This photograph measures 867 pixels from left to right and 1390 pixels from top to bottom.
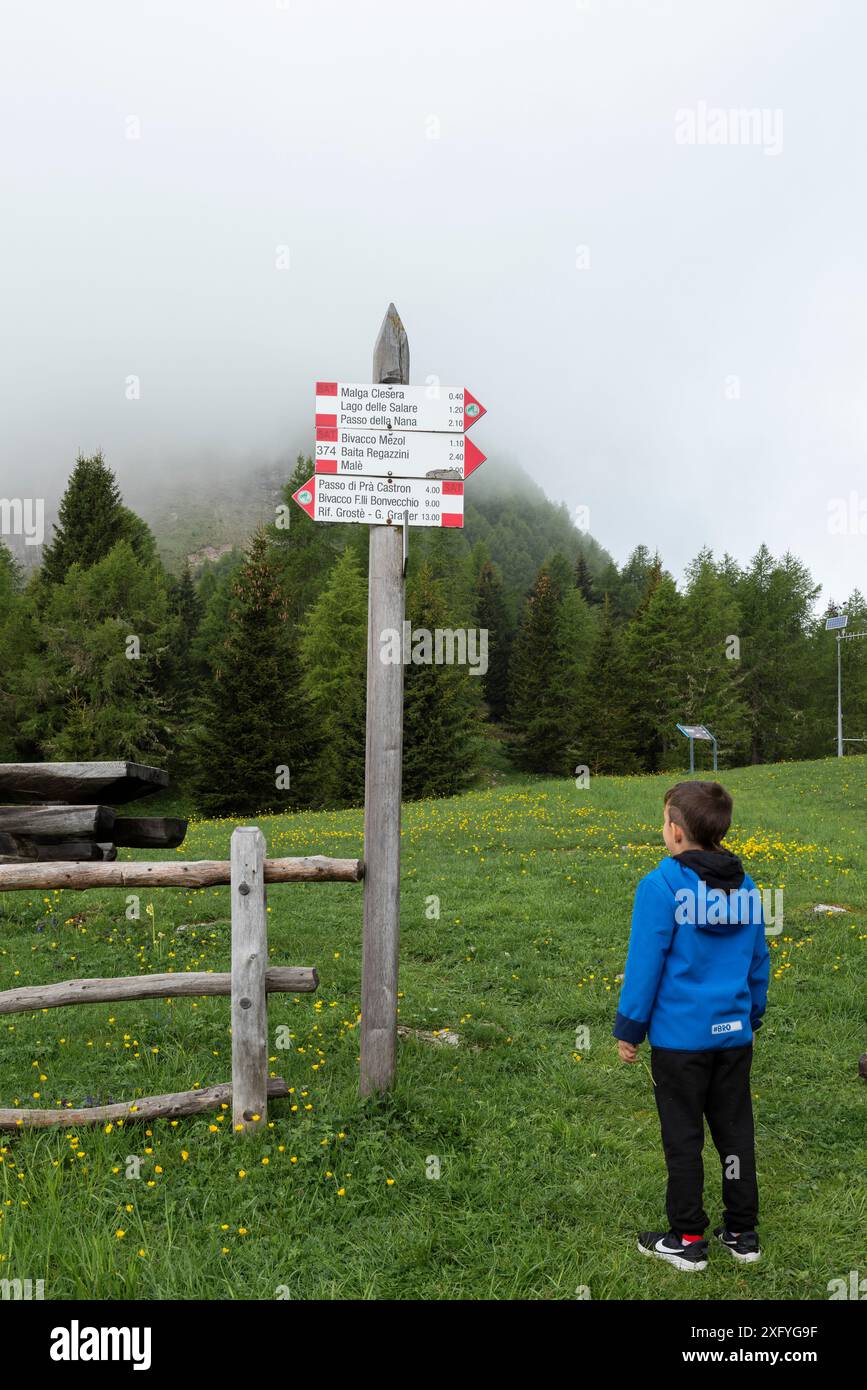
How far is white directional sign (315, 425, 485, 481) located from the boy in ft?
9.17

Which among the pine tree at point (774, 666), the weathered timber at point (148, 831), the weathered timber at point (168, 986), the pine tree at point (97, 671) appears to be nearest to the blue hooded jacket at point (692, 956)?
the weathered timber at point (168, 986)

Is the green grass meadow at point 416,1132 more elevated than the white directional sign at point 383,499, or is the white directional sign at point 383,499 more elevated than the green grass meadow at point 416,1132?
the white directional sign at point 383,499

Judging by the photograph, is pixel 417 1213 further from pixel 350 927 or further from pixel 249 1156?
pixel 350 927

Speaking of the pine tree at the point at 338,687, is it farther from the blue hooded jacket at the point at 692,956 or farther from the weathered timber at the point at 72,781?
the blue hooded jacket at the point at 692,956

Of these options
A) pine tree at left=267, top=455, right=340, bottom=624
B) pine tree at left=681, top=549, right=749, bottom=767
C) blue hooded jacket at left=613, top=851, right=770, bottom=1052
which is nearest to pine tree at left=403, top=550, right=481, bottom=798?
pine tree at left=267, top=455, right=340, bottom=624

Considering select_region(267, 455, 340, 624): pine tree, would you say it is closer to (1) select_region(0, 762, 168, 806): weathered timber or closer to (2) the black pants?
(1) select_region(0, 762, 168, 806): weathered timber

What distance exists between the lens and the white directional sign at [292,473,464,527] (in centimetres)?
562

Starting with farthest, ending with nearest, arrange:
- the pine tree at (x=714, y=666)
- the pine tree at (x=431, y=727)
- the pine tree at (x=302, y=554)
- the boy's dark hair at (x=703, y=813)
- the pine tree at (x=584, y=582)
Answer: the pine tree at (x=584, y=582)
the pine tree at (x=302, y=554)
the pine tree at (x=714, y=666)
the pine tree at (x=431, y=727)
the boy's dark hair at (x=703, y=813)

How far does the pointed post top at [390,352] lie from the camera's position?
583 cm

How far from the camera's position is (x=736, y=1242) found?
162 inches

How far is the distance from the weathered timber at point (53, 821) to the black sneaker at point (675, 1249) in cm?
409

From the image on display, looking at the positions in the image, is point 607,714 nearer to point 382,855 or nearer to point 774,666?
point 774,666
